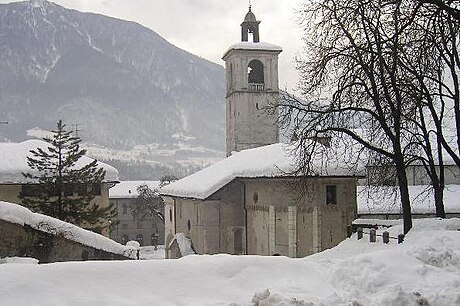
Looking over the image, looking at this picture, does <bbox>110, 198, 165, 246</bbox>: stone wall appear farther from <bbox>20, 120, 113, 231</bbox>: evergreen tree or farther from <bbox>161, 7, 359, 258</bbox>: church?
<bbox>20, 120, 113, 231</bbox>: evergreen tree

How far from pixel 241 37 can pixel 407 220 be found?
39378 mm

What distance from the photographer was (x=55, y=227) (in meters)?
21.9

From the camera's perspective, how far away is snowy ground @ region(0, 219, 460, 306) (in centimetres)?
916

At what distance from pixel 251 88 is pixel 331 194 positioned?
1062 inches

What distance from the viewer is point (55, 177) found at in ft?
95.9

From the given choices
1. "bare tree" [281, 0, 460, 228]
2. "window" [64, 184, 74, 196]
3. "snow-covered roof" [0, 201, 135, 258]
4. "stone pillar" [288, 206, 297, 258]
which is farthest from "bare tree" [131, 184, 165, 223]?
"bare tree" [281, 0, 460, 228]

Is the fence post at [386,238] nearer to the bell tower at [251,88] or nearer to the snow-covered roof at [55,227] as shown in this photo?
the snow-covered roof at [55,227]

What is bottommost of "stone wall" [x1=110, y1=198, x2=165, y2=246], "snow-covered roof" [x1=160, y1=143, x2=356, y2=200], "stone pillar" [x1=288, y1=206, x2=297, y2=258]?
"stone wall" [x1=110, y1=198, x2=165, y2=246]

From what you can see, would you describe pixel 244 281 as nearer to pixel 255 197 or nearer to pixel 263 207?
pixel 263 207

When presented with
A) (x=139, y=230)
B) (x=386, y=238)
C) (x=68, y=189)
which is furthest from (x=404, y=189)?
(x=139, y=230)

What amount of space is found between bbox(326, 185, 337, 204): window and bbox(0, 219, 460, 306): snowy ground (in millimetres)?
16645

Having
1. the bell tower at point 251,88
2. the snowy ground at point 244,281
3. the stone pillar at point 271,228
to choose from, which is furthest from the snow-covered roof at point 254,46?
the snowy ground at point 244,281

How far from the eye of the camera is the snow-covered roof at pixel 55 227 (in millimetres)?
20625

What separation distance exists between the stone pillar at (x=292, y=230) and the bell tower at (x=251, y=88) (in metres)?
25.1
